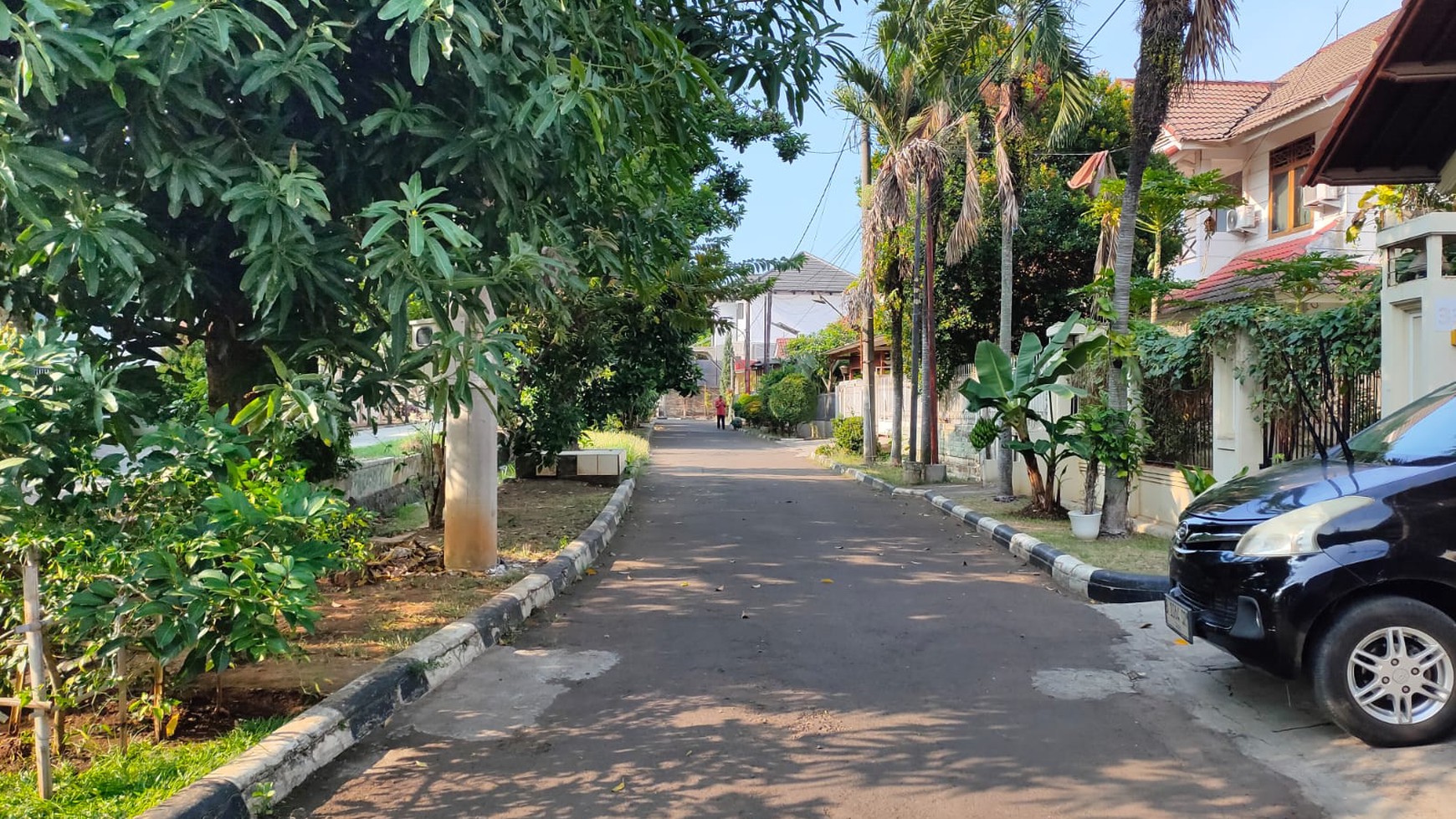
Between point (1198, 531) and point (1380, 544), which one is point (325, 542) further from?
point (1380, 544)

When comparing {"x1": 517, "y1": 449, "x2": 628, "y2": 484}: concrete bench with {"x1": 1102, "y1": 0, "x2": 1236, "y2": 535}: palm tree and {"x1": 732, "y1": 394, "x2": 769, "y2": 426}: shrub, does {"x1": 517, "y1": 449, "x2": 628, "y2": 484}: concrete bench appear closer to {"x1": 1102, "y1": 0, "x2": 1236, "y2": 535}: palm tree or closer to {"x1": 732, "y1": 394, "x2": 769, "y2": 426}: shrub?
{"x1": 1102, "y1": 0, "x2": 1236, "y2": 535}: palm tree

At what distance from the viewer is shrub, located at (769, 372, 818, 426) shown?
Answer: 3891cm

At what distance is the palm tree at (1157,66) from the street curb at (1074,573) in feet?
4.62

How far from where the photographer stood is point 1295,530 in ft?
16.3

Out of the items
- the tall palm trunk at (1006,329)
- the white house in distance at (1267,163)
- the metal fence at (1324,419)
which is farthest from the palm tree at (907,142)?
the metal fence at (1324,419)

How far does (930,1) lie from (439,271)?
12.2m

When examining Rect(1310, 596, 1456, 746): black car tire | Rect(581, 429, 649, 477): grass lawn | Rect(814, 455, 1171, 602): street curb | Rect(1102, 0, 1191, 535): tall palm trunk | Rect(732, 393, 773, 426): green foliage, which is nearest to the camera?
Rect(1310, 596, 1456, 746): black car tire

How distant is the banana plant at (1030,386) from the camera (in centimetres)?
1190

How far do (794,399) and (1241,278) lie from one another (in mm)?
22749

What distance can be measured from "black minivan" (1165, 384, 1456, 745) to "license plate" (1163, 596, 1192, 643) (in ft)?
0.74

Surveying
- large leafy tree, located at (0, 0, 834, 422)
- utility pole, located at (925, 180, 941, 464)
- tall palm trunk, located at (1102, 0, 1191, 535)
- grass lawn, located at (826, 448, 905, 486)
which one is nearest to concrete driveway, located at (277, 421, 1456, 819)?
large leafy tree, located at (0, 0, 834, 422)

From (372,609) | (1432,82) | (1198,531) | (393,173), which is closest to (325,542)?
(393,173)

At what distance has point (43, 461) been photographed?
159 inches

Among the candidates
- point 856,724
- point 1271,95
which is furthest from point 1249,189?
point 856,724
